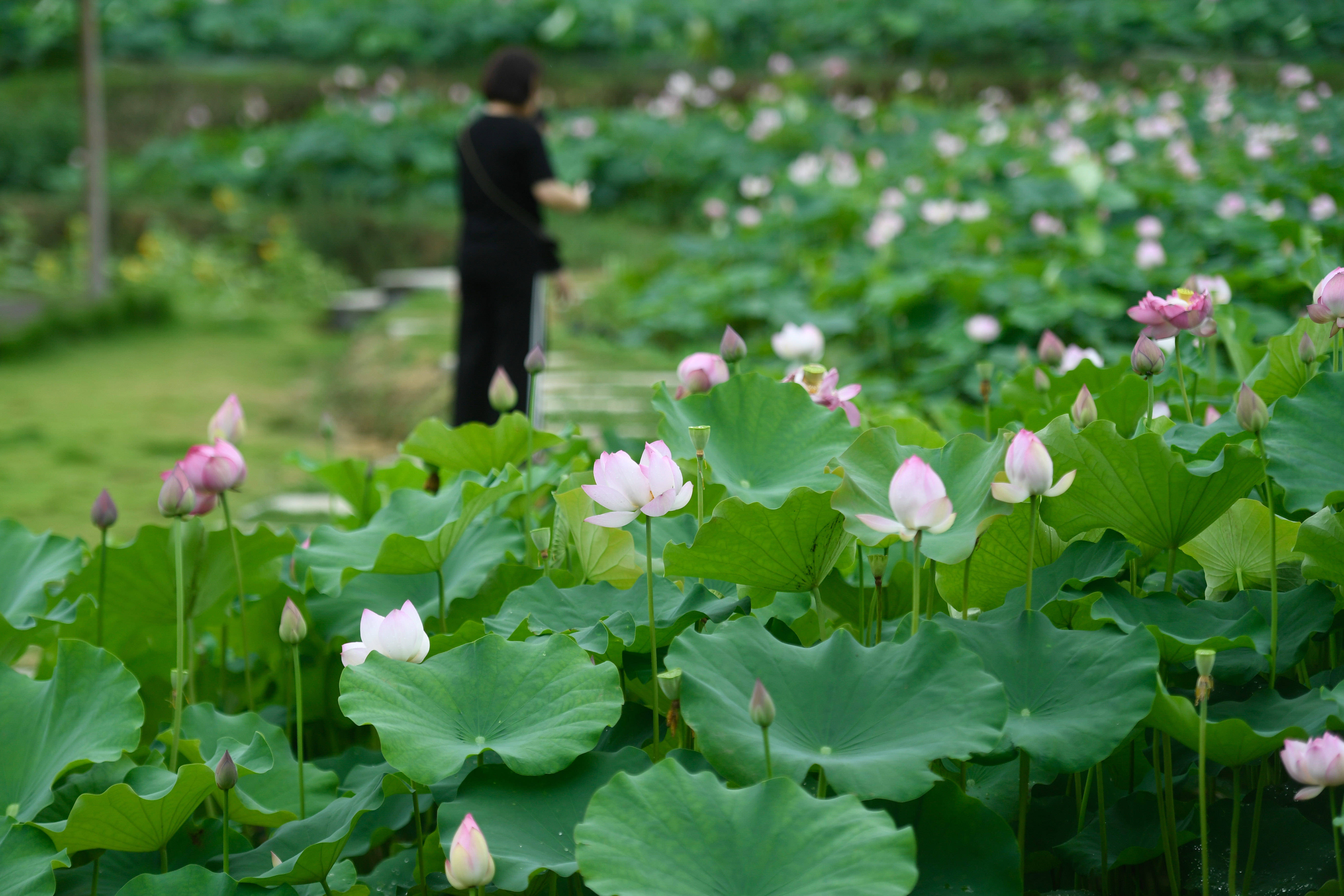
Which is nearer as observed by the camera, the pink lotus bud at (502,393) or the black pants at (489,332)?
the pink lotus bud at (502,393)

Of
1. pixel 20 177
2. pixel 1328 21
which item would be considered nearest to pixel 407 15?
pixel 20 177

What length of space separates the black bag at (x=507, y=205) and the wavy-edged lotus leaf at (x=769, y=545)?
95.1 inches

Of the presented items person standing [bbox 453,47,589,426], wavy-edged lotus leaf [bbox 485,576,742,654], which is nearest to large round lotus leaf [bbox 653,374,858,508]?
wavy-edged lotus leaf [bbox 485,576,742,654]

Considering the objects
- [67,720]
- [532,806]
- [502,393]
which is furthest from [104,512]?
[532,806]

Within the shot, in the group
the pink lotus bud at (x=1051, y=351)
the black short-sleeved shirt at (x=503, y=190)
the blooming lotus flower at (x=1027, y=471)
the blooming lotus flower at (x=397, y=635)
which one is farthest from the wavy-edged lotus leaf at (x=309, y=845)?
the black short-sleeved shirt at (x=503, y=190)

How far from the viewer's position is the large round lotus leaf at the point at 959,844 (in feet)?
2.53

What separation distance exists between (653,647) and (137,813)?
398mm

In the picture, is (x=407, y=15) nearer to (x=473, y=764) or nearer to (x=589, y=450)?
(x=589, y=450)

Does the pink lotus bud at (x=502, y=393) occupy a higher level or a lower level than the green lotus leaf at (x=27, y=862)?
higher

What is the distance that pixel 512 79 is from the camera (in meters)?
3.09

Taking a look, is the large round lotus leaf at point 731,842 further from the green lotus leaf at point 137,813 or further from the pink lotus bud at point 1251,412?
the pink lotus bud at point 1251,412

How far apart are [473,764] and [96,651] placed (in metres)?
0.34

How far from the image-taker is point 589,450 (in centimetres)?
160

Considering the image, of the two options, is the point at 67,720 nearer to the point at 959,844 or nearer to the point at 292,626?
the point at 292,626
